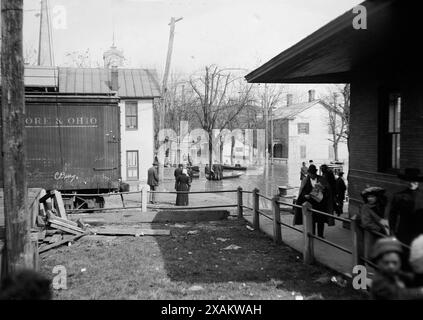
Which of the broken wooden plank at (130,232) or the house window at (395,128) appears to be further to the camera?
the broken wooden plank at (130,232)

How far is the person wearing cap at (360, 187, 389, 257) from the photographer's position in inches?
243

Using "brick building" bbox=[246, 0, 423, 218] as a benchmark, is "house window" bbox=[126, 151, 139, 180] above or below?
below

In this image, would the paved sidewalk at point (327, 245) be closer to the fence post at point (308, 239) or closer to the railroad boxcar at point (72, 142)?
the fence post at point (308, 239)

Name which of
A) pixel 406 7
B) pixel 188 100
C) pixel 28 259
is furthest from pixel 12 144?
pixel 188 100

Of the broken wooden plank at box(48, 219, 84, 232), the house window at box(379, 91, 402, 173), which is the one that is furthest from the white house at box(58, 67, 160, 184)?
the house window at box(379, 91, 402, 173)

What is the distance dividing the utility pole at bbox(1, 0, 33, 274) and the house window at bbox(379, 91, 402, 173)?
7329 mm

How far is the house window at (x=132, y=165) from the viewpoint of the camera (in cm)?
3331

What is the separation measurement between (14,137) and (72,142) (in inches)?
404

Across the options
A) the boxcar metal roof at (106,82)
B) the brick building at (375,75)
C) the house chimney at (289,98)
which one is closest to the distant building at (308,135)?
the house chimney at (289,98)

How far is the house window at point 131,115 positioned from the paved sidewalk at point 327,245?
21.0 m

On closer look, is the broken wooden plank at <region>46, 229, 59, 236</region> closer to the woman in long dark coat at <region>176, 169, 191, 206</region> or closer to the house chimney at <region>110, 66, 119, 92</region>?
the woman in long dark coat at <region>176, 169, 191, 206</region>

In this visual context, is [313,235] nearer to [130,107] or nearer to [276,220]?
[276,220]

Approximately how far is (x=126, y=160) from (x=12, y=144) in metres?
27.6

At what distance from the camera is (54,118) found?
15844 mm
